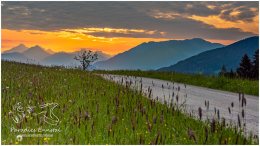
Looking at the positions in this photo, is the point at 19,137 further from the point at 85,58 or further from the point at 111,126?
the point at 85,58

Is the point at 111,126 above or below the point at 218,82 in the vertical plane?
below

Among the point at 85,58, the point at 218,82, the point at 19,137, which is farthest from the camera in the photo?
the point at 85,58

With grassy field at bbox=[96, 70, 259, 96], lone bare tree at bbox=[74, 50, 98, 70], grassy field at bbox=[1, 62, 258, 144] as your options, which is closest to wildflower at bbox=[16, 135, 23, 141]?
grassy field at bbox=[1, 62, 258, 144]

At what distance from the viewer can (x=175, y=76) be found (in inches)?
1118

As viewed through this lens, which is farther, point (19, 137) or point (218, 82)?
point (218, 82)

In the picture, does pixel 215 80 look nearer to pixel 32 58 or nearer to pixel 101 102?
pixel 32 58

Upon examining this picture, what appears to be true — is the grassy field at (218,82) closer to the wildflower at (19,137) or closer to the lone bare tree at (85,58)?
the wildflower at (19,137)

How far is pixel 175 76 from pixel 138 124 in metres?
19.5

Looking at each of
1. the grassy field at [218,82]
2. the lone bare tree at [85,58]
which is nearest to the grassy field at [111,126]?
the grassy field at [218,82]

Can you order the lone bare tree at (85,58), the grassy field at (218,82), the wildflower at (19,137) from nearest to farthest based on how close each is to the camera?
the wildflower at (19,137), the grassy field at (218,82), the lone bare tree at (85,58)

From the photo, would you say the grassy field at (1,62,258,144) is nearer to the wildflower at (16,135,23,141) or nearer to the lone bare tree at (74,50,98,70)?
the wildflower at (16,135,23,141)

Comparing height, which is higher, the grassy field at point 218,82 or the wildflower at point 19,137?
the grassy field at point 218,82

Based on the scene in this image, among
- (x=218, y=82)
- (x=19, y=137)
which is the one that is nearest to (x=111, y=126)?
(x=19, y=137)

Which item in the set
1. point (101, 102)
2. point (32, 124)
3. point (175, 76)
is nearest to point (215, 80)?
point (175, 76)
